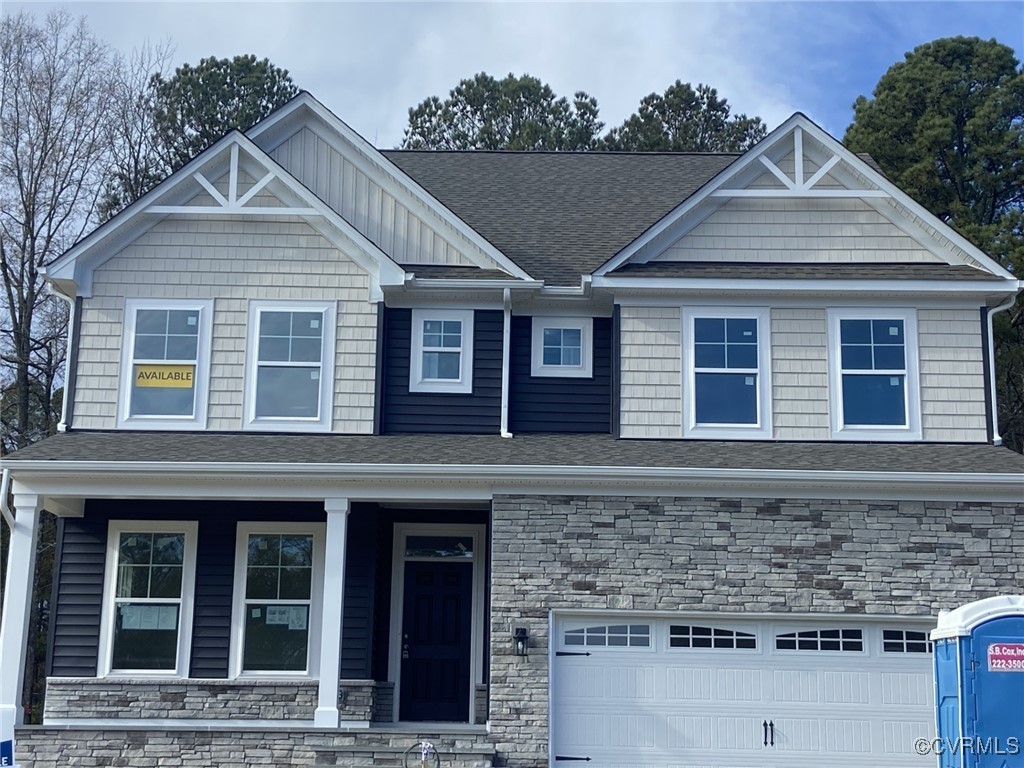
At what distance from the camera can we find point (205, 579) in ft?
47.7

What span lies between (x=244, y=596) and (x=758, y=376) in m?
6.45

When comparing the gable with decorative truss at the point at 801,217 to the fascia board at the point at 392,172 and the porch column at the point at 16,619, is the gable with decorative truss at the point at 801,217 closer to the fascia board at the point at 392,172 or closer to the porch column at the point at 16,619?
the fascia board at the point at 392,172

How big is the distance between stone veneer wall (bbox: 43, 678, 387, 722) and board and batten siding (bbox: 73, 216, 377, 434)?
2.92 m

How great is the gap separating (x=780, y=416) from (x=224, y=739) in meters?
7.05

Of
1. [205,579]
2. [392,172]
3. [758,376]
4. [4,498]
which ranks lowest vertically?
[205,579]

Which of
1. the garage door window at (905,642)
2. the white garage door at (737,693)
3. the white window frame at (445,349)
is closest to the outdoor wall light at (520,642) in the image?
the white garage door at (737,693)

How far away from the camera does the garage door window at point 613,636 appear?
43.7 ft

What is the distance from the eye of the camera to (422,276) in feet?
49.9

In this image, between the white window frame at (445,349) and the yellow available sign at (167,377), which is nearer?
the yellow available sign at (167,377)

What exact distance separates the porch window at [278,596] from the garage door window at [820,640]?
5211mm

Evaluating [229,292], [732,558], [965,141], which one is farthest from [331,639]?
[965,141]

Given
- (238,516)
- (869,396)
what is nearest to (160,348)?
(238,516)

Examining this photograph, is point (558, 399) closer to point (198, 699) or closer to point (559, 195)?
point (559, 195)

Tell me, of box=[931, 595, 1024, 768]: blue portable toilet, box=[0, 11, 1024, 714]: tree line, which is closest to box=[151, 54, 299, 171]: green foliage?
box=[0, 11, 1024, 714]: tree line
